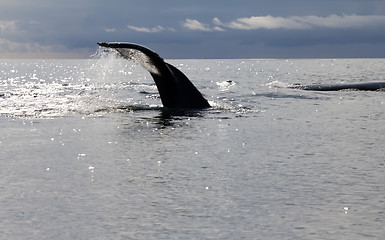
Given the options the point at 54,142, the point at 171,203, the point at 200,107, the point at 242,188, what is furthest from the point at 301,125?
the point at 171,203

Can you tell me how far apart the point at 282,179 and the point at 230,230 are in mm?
2683

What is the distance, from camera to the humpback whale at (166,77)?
1491cm

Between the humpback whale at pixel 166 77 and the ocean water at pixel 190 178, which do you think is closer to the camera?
the ocean water at pixel 190 178

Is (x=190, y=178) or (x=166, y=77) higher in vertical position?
(x=166, y=77)

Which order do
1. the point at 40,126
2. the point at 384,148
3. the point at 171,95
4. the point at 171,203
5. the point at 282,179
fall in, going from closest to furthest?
the point at 171,203 → the point at 282,179 → the point at 384,148 → the point at 40,126 → the point at 171,95

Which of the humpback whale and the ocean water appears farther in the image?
the humpback whale

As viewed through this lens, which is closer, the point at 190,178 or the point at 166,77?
the point at 190,178

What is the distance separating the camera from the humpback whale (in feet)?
48.9

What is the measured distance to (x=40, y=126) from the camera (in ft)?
49.1

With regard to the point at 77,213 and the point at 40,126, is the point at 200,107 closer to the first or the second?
the point at 40,126

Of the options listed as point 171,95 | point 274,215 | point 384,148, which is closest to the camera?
point 274,215

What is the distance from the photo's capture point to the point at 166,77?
1614 cm

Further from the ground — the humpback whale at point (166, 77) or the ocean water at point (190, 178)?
the humpback whale at point (166, 77)

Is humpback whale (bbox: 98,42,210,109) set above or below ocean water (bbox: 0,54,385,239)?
above
